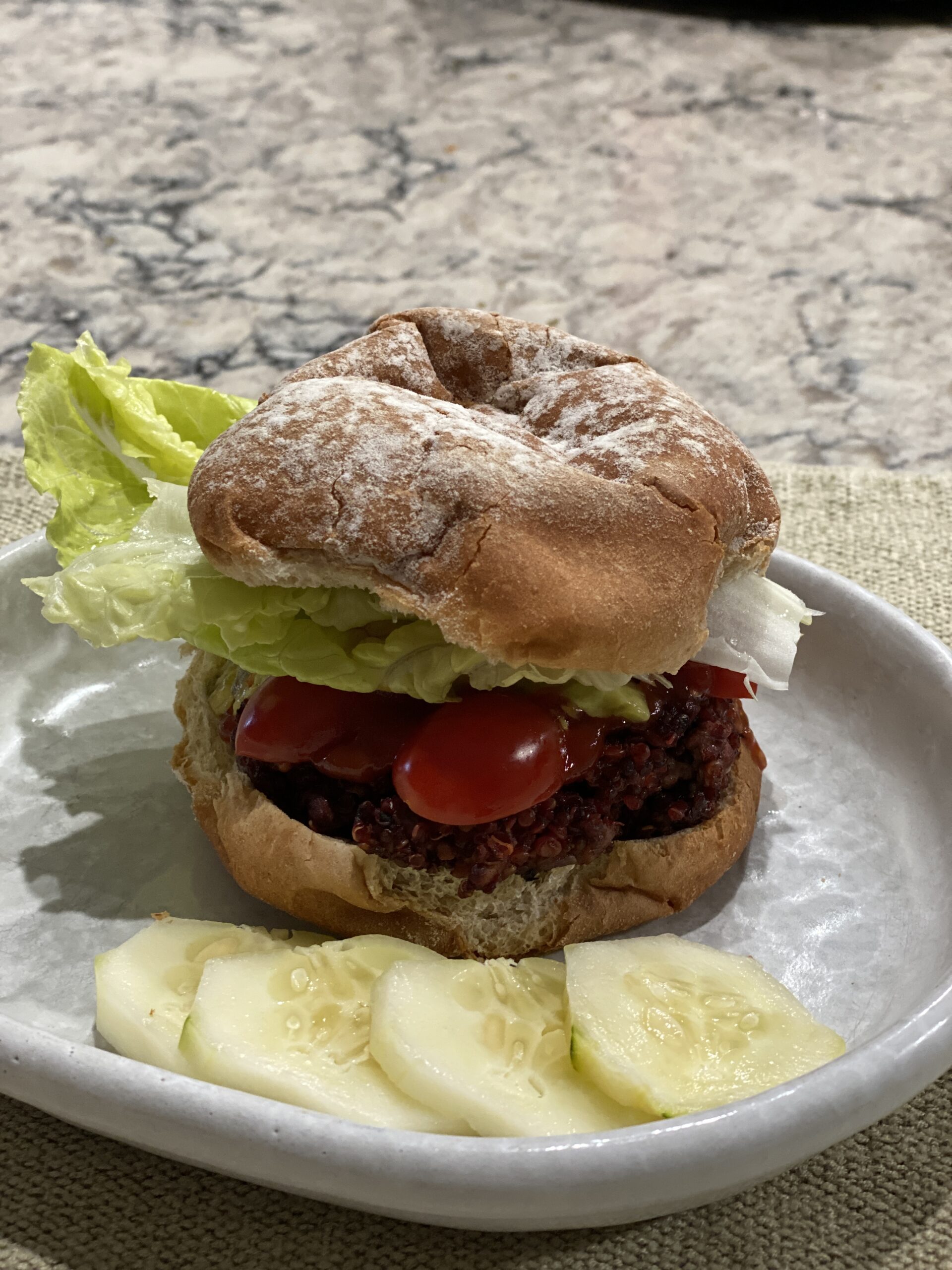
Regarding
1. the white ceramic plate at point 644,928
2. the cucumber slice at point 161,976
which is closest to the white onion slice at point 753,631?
the white ceramic plate at point 644,928

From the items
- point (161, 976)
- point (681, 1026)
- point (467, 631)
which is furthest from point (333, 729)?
point (681, 1026)

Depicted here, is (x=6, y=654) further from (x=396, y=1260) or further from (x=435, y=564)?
(x=396, y=1260)

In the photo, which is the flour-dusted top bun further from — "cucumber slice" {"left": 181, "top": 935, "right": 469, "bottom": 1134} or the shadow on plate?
the shadow on plate

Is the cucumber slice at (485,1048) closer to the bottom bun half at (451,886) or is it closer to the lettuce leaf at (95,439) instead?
the bottom bun half at (451,886)

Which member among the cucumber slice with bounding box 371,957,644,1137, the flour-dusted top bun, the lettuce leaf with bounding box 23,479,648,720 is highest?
the flour-dusted top bun

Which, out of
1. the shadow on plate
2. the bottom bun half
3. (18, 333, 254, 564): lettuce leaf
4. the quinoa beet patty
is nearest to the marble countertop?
(18, 333, 254, 564): lettuce leaf

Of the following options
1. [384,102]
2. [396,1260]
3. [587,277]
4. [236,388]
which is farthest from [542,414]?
[384,102]
